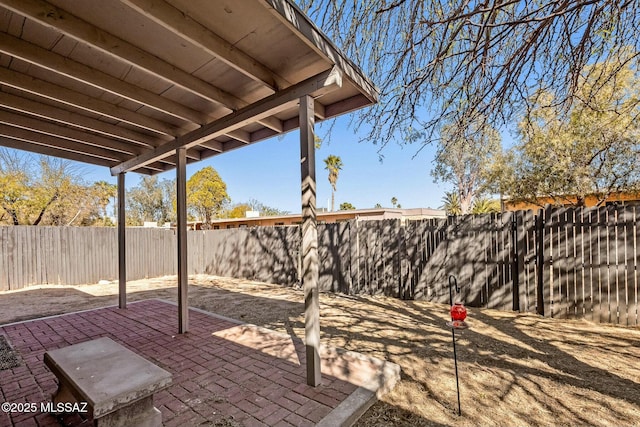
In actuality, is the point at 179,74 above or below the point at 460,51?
below

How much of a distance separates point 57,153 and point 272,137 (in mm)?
3302

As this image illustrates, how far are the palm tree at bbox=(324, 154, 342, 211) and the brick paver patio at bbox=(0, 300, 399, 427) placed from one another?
23.4 meters

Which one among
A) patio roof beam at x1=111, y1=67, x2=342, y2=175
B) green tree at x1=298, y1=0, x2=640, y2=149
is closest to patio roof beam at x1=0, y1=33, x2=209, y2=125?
patio roof beam at x1=111, y1=67, x2=342, y2=175

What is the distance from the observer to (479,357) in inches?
126

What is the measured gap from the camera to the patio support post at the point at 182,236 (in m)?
3.96

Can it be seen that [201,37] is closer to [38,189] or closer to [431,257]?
[431,257]

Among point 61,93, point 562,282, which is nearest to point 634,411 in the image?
point 562,282

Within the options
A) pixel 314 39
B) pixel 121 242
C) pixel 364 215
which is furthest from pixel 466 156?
pixel 121 242

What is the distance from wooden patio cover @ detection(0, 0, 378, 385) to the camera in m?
1.97

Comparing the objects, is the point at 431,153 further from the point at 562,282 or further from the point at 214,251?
the point at 214,251

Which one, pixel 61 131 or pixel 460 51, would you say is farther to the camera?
pixel 61 131

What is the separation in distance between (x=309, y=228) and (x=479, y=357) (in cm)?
240

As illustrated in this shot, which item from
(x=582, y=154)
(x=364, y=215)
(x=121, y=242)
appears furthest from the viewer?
(x=364, y=215)

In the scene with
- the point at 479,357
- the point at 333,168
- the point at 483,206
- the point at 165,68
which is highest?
the point at 333,168
